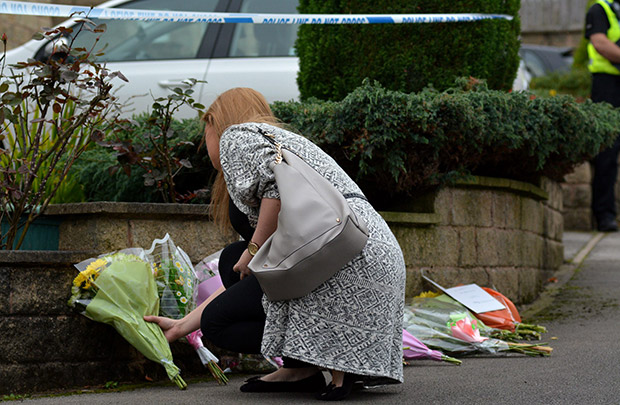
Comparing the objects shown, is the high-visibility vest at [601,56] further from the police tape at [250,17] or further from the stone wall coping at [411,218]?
the stone wall coping at [411,218]

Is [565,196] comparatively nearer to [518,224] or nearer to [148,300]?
[518,224]

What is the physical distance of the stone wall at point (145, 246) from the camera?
3.94m

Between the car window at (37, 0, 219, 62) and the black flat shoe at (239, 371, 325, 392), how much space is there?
359 cm

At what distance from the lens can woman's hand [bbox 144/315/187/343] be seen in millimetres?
3908

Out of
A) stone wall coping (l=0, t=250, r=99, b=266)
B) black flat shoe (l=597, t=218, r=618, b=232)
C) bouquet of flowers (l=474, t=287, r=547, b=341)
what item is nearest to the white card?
bouquet of flowers (l=474, t=287, r=547, b=341)

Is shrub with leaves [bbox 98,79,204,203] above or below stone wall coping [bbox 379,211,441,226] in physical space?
above

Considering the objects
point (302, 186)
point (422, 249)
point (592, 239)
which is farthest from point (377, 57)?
point (592, 239)

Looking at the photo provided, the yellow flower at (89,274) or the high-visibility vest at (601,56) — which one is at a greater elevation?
the high-visibility vest at (601,56)

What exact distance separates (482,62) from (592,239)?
3.80m

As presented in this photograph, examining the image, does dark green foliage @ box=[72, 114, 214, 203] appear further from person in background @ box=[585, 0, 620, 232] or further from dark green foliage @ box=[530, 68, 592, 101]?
dark green foliage @ box=[530, 68, 592, 101]

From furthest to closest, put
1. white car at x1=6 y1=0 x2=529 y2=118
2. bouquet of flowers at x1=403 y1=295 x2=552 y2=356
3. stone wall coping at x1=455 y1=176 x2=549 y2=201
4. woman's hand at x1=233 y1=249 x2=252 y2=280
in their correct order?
white car at x1=6 y1=0 x2=529 y2=118 → stone wall coping at x1=455 y1=176 x2=549 y2=201 → bouquet of flowers at x1=403 y1=295 x2=552 y2=356 → woman's hand at x1=233 y1=249 x2=252 y2=280

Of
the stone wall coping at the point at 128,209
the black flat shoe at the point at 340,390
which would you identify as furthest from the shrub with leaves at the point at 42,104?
the black flat shoe at the point at 340,390

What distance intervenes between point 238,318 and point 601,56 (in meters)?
5.90

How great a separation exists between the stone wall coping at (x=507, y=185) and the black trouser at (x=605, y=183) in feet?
8.13
